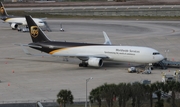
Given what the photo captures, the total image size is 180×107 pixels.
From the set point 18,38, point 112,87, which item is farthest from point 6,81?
point 18,38

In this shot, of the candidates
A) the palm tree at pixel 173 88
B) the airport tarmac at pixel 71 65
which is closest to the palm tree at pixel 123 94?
the palm tree at pixel 173 88

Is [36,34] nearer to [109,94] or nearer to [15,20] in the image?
[109,94]

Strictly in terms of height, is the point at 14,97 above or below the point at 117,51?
below

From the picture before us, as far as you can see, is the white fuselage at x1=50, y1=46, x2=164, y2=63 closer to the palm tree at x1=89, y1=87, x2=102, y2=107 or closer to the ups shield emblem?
the ups shield emblem

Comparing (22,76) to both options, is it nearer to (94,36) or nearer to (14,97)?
(14,97)

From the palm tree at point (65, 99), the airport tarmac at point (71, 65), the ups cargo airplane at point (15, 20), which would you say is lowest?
the palm tree at point (65, 99)

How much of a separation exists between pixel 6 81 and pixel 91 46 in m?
16.3

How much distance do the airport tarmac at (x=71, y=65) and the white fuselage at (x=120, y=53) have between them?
1.86 meters

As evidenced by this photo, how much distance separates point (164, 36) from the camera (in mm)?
111438

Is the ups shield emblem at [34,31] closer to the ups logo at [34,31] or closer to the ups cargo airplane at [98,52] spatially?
the ups logo at [34,31]

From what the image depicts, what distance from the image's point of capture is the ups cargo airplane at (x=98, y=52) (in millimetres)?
72750

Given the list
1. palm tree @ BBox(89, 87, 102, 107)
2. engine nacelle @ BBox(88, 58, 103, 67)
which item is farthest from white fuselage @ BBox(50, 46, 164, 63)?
palm tree @ BBox(89, 87, 102, 107)

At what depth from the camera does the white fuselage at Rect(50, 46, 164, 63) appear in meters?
72.6

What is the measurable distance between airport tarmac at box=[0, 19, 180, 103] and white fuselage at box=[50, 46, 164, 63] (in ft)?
6.10
